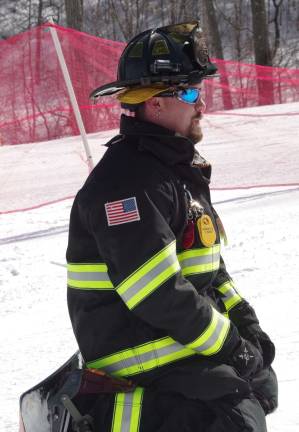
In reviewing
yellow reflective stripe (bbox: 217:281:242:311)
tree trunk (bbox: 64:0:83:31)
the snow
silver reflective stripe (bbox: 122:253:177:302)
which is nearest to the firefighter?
silver reflective stripe (bbox: 122:253:177:302)

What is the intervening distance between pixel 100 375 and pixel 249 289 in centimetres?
253

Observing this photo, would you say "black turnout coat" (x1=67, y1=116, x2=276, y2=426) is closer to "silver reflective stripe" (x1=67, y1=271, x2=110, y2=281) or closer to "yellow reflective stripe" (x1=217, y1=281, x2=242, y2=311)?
"silver reflective stripe" (x1=67, y1=271, x2=110, y2=281)

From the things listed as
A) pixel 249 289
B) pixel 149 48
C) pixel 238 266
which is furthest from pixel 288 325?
pixel 149 48

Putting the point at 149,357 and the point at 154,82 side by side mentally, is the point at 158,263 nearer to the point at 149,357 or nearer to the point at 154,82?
the point at 149,357

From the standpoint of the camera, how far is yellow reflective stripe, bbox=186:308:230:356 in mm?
2039

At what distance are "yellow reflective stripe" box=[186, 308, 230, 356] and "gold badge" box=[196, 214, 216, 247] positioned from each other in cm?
22

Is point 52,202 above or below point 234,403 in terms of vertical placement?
below

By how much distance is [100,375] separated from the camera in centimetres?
208

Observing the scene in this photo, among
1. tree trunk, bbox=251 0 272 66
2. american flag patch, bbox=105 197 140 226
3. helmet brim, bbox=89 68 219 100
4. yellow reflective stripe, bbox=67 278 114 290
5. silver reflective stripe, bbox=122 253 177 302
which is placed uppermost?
helmet brim, bbox=89 68 219 100

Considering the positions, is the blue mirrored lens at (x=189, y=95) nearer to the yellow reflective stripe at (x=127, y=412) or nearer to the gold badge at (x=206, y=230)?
the gold badge at (x=206, y=230)

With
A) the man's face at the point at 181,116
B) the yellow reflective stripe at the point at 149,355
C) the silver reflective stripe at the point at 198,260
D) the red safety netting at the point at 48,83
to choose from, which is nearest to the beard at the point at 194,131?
the man's face at the point at 181,116

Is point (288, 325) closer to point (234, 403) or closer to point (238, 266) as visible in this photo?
point (238, 266)

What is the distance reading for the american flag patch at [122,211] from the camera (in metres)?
1.96

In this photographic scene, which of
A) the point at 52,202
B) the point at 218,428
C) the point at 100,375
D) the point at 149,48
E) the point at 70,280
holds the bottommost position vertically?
the point at 52,202
